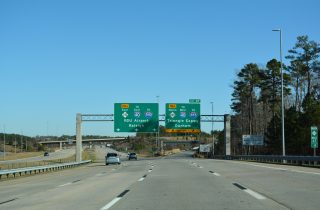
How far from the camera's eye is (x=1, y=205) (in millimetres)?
15648

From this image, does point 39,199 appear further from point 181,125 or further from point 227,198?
point 181,125

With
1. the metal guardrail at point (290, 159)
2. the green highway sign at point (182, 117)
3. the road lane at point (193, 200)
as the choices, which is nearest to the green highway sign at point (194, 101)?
the green highway sign at point (182, 117)

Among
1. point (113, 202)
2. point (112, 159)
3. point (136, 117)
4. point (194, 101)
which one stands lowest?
point (112, 159)

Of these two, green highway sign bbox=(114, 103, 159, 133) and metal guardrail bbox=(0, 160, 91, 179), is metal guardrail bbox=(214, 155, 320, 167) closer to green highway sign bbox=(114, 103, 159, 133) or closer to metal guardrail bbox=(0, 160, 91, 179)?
green highway sign bbox=(114, 103, 159, 133)

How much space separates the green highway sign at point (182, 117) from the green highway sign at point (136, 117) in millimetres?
1878

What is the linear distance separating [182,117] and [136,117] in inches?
251

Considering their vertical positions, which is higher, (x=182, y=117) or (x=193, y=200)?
(x=182, y=117)

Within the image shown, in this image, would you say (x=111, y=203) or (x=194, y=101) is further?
(x=194, y=101)

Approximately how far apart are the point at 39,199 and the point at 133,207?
4734mm

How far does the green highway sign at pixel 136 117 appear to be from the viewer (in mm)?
67625

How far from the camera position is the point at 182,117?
69875 mm

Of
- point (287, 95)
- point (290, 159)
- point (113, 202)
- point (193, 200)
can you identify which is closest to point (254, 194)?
point (193, 200)

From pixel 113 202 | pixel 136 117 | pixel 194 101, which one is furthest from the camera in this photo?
pixel 194 101

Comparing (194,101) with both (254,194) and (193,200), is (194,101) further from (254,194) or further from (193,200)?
(193,200)
